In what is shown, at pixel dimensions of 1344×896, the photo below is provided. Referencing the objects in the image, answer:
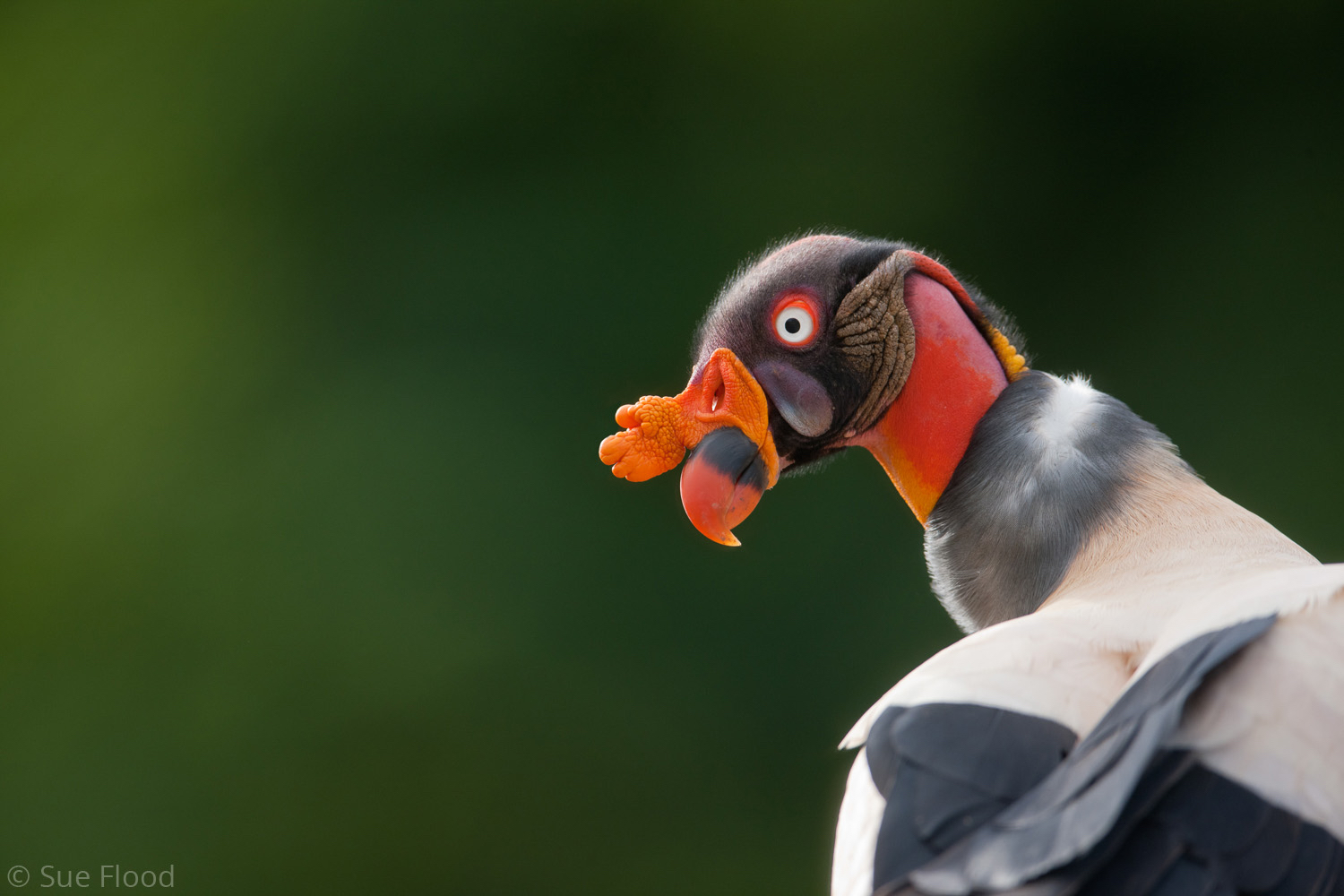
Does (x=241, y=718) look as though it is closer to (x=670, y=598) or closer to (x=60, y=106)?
(x=670, y=598)

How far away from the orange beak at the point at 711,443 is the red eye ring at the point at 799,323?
0.07 metres

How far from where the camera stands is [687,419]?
1540 mm

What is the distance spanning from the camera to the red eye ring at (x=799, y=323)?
157 cm

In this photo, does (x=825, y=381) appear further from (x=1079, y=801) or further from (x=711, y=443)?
(x=1079, y=801)

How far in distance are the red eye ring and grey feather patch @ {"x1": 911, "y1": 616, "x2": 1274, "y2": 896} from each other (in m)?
0.74

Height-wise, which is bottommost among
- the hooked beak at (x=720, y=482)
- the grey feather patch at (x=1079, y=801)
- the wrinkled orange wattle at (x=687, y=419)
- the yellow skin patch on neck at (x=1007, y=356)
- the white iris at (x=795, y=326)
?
the grey feather patch at (x=1079, y=801)

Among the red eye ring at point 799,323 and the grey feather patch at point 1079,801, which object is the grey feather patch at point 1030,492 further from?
the grey feather patch at point 1079,801

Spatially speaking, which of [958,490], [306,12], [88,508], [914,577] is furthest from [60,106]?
[958,490]

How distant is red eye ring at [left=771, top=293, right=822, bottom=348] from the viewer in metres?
1.57

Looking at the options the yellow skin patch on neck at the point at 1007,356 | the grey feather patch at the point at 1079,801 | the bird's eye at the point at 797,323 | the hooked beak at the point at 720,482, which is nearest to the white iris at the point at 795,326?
the bird's eye at the point at 797,323

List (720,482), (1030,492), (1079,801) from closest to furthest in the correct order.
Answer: (1079,801) < (1030,492) < (720,482)

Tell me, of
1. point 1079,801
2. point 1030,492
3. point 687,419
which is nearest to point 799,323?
point 687,419

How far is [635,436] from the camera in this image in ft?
4.99

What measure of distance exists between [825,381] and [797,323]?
89 millimetres
